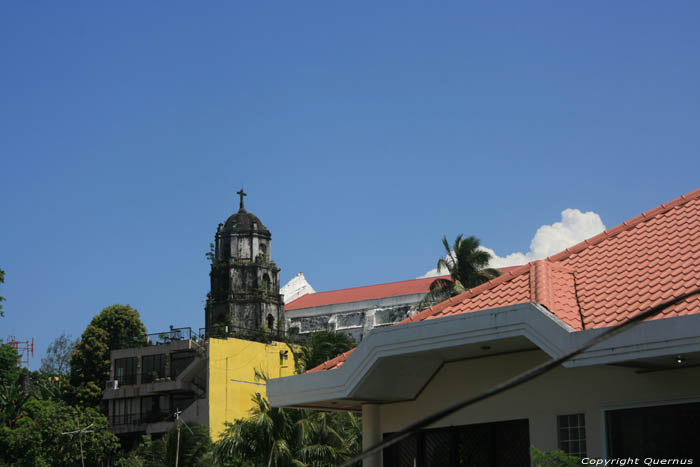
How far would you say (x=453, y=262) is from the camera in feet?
174

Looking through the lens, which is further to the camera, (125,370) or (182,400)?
(125,370)

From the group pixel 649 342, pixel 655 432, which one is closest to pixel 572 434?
pixel 655 432

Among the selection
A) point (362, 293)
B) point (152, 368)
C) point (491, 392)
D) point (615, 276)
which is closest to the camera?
point (491, 392)

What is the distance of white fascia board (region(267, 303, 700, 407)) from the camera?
420 inches

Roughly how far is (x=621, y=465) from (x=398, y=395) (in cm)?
407

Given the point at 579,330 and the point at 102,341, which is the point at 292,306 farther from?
the point at 579,330

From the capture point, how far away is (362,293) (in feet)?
284

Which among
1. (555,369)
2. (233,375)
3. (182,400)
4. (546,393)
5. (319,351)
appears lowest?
(546,393)

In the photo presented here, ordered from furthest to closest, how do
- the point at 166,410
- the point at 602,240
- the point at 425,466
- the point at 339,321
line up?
the point at 339,321, the point at 166,410, the point at 602,240, the point at 425,466

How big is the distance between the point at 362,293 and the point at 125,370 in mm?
28359

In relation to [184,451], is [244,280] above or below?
above

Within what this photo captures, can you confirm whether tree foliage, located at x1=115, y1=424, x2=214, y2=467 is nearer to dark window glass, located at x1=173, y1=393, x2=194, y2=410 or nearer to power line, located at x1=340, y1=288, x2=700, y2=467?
dark window glass, located at x1=173, y1=393, x2=194, y2=410

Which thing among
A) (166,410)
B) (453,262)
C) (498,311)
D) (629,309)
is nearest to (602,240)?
(629,309)

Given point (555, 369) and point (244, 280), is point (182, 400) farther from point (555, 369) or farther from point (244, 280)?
point (555, 369)
